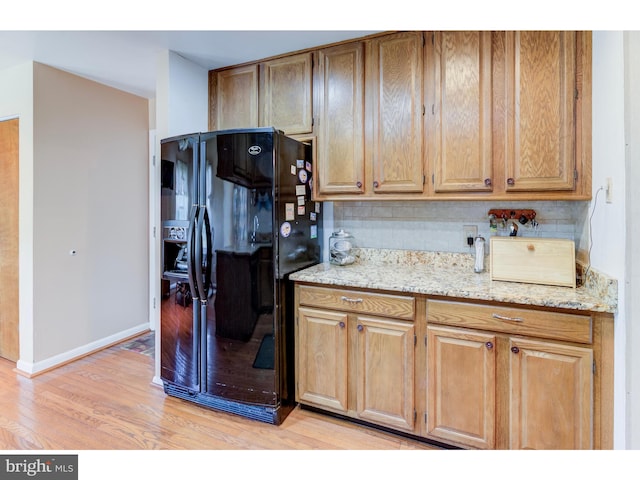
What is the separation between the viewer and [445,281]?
73.5 inches

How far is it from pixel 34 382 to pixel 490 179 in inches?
136

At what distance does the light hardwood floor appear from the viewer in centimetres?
185

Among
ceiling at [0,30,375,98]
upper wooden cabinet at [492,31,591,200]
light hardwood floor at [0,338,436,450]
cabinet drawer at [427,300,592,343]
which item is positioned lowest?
light hardwood floor at [0,338,436,450]

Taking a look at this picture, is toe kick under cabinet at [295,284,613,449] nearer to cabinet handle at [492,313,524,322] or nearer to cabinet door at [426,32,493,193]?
cabinet handle at [492,313,524,322]

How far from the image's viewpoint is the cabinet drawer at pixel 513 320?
4.86ft

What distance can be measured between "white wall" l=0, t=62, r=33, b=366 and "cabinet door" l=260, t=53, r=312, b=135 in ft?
6.02

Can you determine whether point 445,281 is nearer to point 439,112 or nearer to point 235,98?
point 439,112

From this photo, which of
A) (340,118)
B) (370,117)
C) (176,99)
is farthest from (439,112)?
(176,99)

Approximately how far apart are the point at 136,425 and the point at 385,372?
4.95 ft

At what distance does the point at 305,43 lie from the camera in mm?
2250

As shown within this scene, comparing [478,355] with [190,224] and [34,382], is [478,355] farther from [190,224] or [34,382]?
[34,382]

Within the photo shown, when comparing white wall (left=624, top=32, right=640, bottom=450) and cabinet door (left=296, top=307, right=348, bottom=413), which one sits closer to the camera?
white wall (left=624, top=32, right=640, bottom=450)
